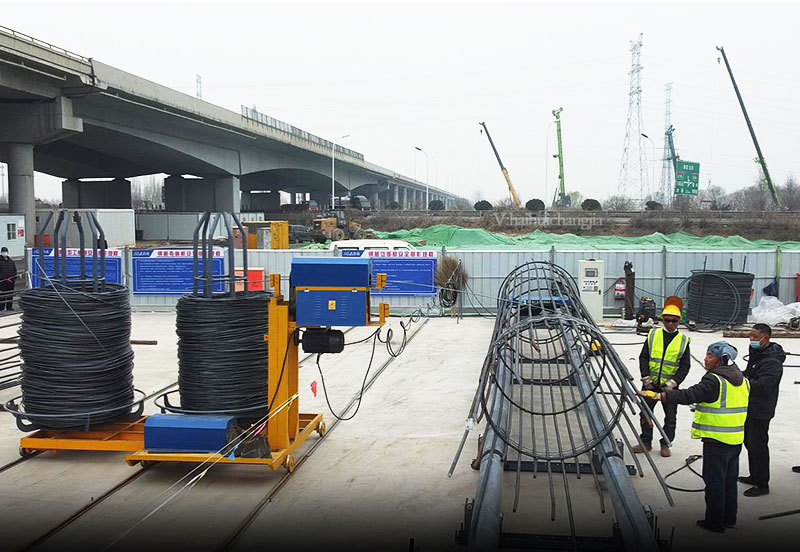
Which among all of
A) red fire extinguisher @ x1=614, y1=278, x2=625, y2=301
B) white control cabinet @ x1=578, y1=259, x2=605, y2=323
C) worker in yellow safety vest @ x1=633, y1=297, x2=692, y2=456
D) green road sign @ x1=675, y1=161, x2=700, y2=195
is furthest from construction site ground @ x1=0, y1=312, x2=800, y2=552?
green road sign @ x1=675, y1=161, x2=700, y2=195

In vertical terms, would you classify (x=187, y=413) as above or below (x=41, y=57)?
below

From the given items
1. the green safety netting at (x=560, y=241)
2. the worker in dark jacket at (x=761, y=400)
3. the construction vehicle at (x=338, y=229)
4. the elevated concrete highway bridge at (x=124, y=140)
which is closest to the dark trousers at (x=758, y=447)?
the worker in dark jacket at (x=761, y=400)

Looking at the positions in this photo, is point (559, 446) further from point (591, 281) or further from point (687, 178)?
point (687, 178)

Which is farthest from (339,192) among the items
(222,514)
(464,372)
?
(222,514)

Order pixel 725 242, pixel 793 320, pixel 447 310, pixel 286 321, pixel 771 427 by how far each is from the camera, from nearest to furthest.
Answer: pixel 286 321 < pixel 771 427 < pixel 793 320 < pixel 447 310 < pixel 725 242

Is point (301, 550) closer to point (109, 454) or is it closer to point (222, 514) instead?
point (222, 514)

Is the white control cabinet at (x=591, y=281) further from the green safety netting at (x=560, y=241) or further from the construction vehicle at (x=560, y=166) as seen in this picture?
the construction vehicle at (x=560, y=166)

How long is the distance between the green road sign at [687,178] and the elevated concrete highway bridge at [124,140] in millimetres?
28341

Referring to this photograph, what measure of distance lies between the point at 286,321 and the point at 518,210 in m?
49.6

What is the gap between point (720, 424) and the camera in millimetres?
6426

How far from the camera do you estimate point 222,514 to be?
277 inches

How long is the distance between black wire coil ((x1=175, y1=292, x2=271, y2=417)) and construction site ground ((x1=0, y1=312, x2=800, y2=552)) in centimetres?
74

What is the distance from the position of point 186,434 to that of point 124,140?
36790 mm

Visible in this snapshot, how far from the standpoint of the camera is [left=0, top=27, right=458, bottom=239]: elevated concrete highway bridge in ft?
101
